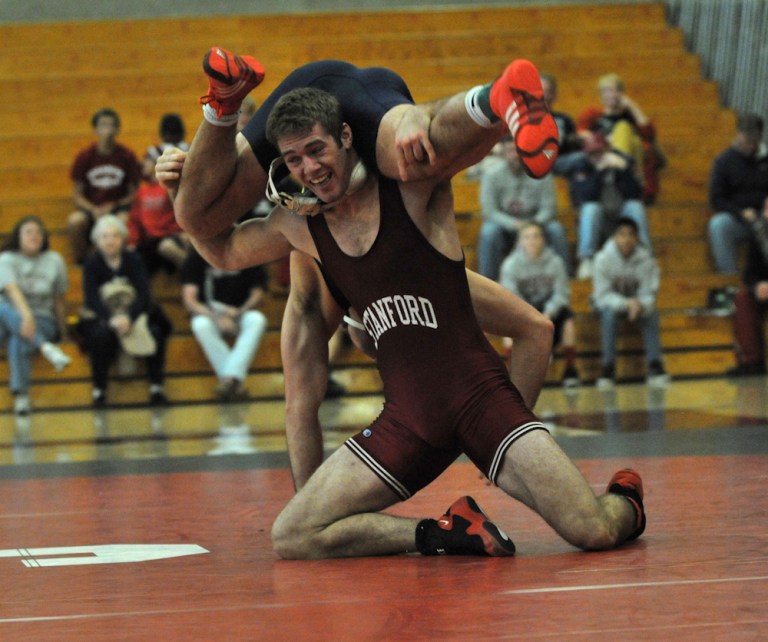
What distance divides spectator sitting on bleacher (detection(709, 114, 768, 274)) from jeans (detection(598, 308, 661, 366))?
1.21m

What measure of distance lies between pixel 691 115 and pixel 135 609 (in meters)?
9.56

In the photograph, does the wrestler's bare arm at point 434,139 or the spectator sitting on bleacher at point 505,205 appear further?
the spectator sitting on bleacher at point 505,205

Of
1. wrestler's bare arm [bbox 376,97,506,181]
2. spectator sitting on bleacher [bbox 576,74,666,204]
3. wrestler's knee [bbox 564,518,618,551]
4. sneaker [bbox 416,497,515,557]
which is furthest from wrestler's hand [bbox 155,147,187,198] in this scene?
spectator sitting on bleacher [bbox 576,74,666,204]

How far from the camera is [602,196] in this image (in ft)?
Answer: 31.3

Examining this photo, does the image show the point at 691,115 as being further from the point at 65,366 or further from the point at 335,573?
the point at 335,573

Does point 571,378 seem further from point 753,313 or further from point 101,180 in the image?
point 101,180

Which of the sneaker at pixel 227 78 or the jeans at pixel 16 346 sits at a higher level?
the sneaker at pixel 227 78

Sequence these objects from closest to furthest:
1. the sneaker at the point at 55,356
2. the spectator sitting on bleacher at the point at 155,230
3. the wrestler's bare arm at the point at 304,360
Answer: the wrestler's bare arm at the point at 304,360, the sneaker at the point at 55,356, the spectator sitting on bleacher at the point at 155,230

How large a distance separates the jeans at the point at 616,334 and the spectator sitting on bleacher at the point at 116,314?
283 cm

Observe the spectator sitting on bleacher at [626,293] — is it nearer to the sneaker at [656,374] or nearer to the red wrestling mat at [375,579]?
the sneaker at [656,374]

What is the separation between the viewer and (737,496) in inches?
163

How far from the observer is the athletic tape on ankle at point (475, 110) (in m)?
3.11

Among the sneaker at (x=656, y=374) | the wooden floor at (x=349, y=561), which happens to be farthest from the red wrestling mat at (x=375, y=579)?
the sneaker at (x=656, y=374)

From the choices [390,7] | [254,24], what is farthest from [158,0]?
[390,7]
